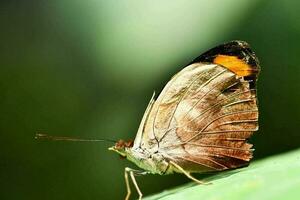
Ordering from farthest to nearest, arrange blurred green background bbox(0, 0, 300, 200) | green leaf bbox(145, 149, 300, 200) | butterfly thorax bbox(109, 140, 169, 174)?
1. blurred green background bbox(0, 0, 300, 200)
2. butterfly thorax bbox(109, 140, 169, 174)
3. green leaf bbox(145, 149, 300, 200)

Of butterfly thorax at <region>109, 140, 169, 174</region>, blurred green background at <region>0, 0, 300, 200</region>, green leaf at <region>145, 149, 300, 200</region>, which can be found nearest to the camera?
green leaf at <region>145, 149, 300, 200</region>

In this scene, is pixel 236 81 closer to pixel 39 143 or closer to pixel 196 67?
pixel 196 67

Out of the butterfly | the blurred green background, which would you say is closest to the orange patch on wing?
the butterfly

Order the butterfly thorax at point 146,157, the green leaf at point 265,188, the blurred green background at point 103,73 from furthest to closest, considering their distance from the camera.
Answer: the blurred green background at point 103,73 → the butterfly thorax at point 146,157 → the green leaf at point 265,188

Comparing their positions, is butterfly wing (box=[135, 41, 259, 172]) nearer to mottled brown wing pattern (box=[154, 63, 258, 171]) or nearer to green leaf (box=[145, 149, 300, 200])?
mottled brown wing pattern (box=[154, 63, 258, 171])

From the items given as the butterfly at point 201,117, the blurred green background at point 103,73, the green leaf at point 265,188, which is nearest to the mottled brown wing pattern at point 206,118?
the butterfly at point 201,117

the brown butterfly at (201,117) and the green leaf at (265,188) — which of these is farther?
the brown butterfly at (201,117)

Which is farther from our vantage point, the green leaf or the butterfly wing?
the butterfly wing

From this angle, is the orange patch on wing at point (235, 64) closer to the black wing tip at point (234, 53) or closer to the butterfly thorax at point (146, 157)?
the black wing tip at point (234, 53)

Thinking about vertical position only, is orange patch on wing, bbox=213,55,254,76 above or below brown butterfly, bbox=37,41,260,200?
above
